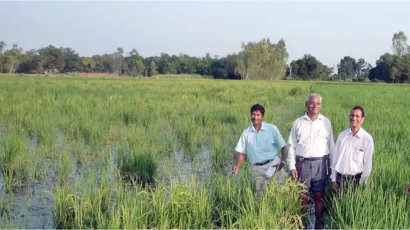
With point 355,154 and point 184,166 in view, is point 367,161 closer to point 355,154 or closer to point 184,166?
point 355,154

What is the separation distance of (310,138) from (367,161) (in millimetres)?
517

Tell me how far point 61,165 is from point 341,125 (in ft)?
16.6

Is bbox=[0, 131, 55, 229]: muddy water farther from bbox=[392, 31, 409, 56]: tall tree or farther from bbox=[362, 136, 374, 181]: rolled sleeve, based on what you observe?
bbox=[392, 31, 409, 56]: tall tree

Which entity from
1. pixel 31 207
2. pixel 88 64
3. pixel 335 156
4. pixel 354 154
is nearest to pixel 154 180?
pixel 31 207

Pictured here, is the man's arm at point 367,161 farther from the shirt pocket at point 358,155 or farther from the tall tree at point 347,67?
the tall tree at point 347,67

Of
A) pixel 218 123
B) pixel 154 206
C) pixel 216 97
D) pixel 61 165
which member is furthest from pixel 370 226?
pixel 216 97

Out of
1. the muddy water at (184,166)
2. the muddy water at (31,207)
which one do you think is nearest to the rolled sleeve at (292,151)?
the muddy water at (184,166)

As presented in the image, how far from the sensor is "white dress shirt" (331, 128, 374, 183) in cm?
344

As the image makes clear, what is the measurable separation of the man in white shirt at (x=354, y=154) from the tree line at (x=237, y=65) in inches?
2445

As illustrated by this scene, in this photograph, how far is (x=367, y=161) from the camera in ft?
11.3

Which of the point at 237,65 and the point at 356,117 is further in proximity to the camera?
the point at 237,65

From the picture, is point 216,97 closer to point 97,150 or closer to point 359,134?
point 97,150

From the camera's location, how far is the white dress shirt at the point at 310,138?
11.8 ft

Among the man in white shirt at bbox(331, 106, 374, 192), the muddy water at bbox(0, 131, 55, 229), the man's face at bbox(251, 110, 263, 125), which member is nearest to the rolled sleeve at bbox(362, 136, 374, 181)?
the man in white shirt at bbox(331, 106, 374, 192)
